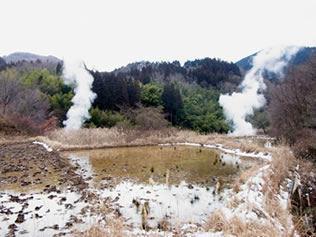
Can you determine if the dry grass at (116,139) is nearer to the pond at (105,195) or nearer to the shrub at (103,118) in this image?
the shrub at (103,118)

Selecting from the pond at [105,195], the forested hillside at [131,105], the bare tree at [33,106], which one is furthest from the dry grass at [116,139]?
the pond at [105,195]

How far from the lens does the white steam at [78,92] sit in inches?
948

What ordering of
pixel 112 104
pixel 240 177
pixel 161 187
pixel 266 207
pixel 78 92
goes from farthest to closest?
pixel 112 104 → pixel 78 92 → pixel 240 177 → pixel 161 187 → pixel 266 207

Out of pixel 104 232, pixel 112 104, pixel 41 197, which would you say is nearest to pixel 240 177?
pixel 104 232

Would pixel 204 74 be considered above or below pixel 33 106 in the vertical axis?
above

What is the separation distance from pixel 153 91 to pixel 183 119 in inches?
211

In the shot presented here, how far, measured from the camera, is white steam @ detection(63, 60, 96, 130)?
2408 centimetres

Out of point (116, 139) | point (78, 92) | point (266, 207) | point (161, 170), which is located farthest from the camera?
point (78, 92)

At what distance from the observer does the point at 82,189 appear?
6.61 m

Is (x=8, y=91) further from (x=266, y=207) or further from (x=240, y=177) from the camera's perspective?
(x=266, y=207)

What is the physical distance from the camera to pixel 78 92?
27047 millimetres

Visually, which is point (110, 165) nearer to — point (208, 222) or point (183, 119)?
point (208, 222)

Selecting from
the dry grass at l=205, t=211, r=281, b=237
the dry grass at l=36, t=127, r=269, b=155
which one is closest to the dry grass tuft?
the dry grass at l=205, t=211, r=281, b=237

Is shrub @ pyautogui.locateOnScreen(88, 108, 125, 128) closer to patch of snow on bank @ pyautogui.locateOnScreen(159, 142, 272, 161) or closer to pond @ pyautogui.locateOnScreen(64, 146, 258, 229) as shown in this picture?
patch of snow on bank @ pyautogui.locateOnScreen(159, 142, 272, 161)
